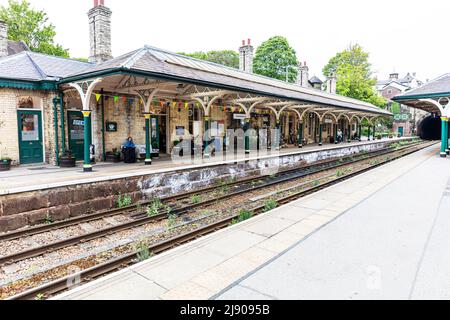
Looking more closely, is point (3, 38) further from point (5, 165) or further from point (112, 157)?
point (112, 157)

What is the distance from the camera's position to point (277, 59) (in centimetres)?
4538

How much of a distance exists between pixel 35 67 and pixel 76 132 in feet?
9.23

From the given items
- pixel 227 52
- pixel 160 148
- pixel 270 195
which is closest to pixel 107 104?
pixel 160 148

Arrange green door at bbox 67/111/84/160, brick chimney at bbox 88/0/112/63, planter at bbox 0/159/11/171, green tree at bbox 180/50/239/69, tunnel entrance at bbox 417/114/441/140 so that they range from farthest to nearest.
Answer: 1. green tree at bbox 180/50/239/69
2. tunnel entrance at bbox 417/114/441/140
3. brick chimney at bbox 88/0/112/63
4. green door at bbox 67/111/84/160
5. planter at bbox 0/159/11/171

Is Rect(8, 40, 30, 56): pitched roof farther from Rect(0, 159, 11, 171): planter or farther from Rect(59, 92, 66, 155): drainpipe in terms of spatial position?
Rect(0, 159, 11, 171): planter

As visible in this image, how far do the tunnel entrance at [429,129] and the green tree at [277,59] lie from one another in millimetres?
22545

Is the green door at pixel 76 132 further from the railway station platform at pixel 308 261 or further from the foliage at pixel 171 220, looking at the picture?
the railway station platform at pixel 308 261

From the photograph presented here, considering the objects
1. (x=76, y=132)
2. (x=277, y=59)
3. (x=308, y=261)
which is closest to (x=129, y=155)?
(x=76, y=132)

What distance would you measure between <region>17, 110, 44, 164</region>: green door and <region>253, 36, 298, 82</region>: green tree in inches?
1524

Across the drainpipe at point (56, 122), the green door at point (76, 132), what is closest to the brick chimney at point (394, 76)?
the green door at point (76, 132)

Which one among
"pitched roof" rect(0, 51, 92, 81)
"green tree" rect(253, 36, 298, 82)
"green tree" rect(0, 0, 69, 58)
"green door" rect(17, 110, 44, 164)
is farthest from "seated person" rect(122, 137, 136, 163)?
"green tree" rect(253, 36, 298, 82)

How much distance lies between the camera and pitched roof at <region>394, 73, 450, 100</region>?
680 inches
